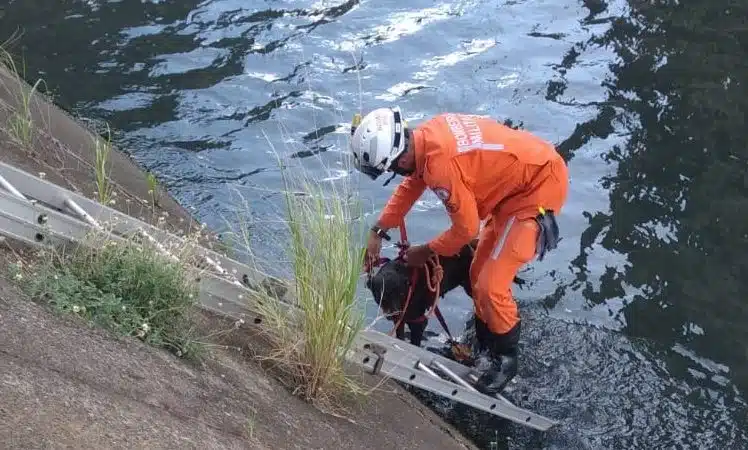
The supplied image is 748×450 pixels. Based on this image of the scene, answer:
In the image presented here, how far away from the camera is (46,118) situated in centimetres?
830

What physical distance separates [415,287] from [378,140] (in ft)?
4.45

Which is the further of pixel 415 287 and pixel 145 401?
pixel 415 287

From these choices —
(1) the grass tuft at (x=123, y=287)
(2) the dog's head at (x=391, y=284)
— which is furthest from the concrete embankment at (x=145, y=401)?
(2) the dog's head at (x=391, y=284)

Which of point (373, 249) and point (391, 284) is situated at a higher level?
point (373, 249)

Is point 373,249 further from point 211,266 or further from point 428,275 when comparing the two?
point 211,266

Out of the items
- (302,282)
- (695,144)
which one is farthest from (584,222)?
(302,282)

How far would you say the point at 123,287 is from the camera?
4395 mm

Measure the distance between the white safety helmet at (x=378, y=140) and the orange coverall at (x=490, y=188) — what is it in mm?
172

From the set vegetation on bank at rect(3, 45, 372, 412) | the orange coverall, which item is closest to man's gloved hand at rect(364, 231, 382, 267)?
the orange coverall

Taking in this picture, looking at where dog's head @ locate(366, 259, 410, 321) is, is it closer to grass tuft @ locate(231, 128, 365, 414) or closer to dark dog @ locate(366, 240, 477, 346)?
dark dog @ locate(366, 240, 477, 346)

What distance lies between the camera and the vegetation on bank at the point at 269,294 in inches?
170

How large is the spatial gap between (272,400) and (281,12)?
8.68 m

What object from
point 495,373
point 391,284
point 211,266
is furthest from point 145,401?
point 495,373

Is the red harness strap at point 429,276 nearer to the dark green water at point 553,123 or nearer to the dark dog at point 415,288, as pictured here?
the dark dog at point 415,288
